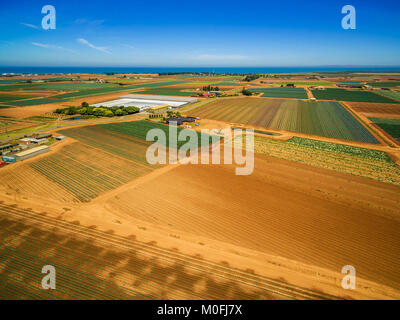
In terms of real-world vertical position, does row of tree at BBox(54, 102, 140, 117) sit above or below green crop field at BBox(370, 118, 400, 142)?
above

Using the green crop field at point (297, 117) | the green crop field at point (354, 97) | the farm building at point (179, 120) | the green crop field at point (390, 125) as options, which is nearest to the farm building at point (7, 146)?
the farm building at point (179, 120)

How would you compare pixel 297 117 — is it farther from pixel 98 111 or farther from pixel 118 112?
pixel 98 111

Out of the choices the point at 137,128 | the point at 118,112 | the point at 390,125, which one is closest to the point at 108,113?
the point at 118,112

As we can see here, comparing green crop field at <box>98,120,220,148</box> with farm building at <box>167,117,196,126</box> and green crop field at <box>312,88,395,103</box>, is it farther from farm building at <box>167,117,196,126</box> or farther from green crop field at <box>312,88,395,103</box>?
green crop field at <box>312,88,395,103</box>

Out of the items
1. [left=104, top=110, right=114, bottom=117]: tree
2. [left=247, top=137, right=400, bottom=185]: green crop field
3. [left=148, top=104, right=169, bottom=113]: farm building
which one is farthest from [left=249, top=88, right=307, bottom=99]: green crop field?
[left=104, top=110, right=114, bottom=117]: tree

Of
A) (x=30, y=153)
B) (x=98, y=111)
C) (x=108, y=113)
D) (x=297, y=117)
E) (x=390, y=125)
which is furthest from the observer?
(x=98, y=111)
